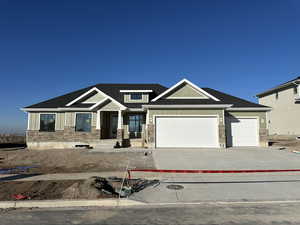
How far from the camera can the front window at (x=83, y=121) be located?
1731 centimetres

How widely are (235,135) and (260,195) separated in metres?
12.1

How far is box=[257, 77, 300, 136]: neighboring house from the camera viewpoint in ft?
76.6

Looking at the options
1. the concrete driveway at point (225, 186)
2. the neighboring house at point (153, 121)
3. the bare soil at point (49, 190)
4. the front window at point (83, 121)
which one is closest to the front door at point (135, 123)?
the neighboring house at point (153, 121)

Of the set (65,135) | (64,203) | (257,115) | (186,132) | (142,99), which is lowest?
(64,203)

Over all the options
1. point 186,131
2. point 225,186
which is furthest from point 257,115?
point 225,186

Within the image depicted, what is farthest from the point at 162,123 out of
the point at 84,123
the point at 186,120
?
the point at 84,123

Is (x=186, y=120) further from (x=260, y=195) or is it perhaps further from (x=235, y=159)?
(x=260, y=195)

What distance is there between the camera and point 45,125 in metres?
17.9

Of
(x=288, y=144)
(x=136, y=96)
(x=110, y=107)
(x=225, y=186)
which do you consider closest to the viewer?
(x=225, y=186)

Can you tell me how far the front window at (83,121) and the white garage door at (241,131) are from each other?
43.5ft

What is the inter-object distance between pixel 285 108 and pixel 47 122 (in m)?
30.4

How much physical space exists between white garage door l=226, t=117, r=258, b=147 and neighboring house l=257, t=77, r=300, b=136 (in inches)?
341

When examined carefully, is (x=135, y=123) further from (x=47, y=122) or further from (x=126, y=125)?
(x=47, y=122)

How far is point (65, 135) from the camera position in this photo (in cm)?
1727
